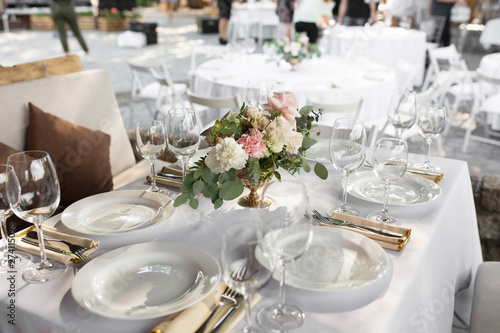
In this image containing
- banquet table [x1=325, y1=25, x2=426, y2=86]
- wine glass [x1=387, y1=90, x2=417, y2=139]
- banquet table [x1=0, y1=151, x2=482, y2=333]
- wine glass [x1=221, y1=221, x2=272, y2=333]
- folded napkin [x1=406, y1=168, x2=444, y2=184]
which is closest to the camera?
wine glass [x1=221, y1=221, x2=272, y2=333]

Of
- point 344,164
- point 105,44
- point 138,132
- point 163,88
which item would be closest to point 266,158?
point 344,164

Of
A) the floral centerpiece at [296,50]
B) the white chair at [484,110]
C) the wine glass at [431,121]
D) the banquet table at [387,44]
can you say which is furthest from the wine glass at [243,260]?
the banquet table at [387,44]

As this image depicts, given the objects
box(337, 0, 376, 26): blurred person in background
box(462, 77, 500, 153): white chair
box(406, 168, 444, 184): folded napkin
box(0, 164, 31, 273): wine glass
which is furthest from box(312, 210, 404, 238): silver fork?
box(337, 0, 376, 26): blurred person in background

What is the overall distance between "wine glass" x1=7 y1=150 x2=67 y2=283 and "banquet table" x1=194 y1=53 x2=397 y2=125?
6.33ft

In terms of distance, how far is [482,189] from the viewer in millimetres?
2326

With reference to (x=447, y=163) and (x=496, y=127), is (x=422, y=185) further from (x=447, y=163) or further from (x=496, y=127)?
(x=496, y=127)

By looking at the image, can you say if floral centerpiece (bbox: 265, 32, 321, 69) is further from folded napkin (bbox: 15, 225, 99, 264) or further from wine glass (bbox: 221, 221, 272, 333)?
wine glass (bbox: 221, 221, 272, 333)

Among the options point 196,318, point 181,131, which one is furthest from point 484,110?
point 196,318

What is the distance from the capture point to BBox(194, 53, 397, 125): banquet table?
123 inches

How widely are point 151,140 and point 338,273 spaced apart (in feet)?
2.53

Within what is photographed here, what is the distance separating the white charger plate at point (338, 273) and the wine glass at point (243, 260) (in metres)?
0.06

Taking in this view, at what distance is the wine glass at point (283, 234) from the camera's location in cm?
80

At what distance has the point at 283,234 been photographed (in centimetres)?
82

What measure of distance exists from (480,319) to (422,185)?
43 cm
